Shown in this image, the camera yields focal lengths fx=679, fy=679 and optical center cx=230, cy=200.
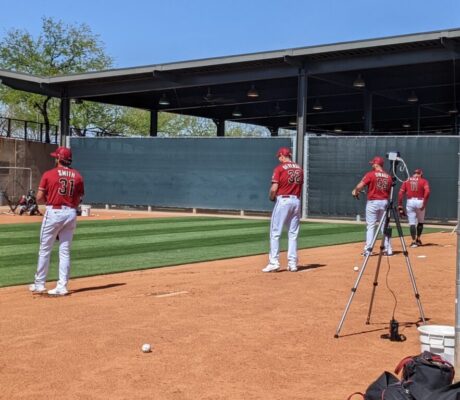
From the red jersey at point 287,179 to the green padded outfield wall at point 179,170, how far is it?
16.0 metres

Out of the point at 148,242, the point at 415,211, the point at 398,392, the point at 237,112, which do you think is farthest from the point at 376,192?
the point at 237,112

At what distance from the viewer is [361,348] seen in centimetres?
638

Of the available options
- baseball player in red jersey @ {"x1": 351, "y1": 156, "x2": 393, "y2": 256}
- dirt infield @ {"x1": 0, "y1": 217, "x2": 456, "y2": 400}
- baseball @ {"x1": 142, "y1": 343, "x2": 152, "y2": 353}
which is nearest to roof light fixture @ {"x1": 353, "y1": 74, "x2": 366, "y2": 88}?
baseball player in red jersey @ {"x1": 351, "y1": 156, "x2": 393, "y2": 256}

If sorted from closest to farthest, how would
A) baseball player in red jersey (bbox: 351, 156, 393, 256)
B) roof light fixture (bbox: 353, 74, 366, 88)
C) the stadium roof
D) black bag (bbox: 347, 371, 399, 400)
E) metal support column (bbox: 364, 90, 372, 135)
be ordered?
black bag (bbox: 347, 371, 399, 400) → baseball player in red jersey (bbox: 351, 156, 393, 256) → the stadium roof → roof light fixture (bbox: 353, 74, 366, 88) → metal support column (bbox: 364, 90, 372, 135)

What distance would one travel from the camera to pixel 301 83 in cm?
2697

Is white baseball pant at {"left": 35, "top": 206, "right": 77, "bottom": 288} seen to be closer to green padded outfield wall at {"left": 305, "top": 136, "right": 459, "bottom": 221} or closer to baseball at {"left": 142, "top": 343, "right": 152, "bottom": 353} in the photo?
baseball at {"left": 142, "top": 343, "right": 152, "bottom": 353}

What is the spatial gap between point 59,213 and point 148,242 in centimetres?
787

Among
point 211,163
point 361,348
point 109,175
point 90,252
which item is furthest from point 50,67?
point 361,348

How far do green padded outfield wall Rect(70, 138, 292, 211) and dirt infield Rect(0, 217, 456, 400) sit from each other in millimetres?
17193

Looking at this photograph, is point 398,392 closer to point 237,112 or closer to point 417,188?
point 417,188

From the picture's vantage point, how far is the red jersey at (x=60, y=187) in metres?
9.09

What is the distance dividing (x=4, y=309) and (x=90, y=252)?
254 inches

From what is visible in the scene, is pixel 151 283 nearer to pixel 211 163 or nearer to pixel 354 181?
pixel 354 181

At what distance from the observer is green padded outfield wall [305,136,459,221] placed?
24.5 m
